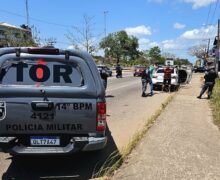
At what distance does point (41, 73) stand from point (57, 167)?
1725 mm

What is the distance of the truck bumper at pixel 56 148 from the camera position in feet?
20.1

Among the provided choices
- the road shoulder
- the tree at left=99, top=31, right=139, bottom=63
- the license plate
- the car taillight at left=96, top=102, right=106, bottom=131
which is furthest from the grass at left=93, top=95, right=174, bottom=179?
the tree at left=99, top=31, right=139, bottom=63

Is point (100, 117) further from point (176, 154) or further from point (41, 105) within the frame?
point (176, 154)

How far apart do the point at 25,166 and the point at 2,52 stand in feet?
6.84

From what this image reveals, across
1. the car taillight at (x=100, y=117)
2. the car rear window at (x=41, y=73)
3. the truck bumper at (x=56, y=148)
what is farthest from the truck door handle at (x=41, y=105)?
the car taillight at (x=100, y=117)

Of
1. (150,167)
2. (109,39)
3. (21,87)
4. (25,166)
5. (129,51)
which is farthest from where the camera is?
(129,51)

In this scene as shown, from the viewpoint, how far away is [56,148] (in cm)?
628

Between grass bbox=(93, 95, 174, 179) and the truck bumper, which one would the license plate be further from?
grass bbox=(93, 95, 174, 179)

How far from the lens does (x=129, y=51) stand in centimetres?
12394

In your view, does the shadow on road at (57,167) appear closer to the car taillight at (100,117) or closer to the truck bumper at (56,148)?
the truck bumper at (56,148)

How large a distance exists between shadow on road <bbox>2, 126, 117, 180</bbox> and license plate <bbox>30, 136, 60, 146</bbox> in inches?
21.5

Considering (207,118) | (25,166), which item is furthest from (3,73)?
(207,118)

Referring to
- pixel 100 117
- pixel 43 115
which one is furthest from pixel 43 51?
pixel 100 117

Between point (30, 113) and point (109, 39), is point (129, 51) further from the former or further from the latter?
point (30, 113)
